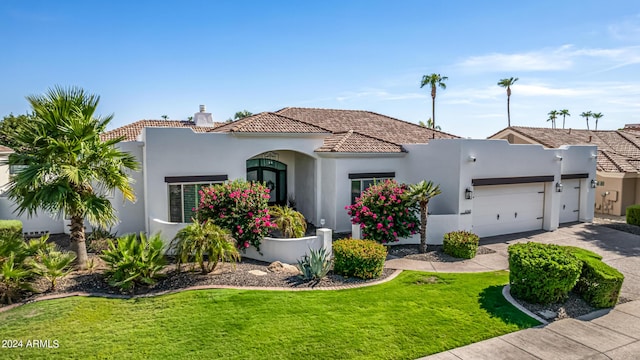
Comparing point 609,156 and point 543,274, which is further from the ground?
point 609,156

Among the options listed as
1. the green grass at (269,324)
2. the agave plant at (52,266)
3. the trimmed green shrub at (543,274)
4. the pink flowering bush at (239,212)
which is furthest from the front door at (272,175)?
the trimmed green shrub at (543,274)

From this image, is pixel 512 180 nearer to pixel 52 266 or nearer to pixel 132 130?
pixel 52 266

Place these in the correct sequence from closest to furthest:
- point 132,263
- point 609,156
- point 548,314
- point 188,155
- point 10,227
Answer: point 548,314 < point 132,263 < point 10,227 < point 188,155 < point 609,156

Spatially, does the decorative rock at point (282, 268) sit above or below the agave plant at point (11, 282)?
below

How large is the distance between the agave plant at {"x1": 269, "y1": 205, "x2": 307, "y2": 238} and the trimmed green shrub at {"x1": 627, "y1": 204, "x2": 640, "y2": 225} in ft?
64.5

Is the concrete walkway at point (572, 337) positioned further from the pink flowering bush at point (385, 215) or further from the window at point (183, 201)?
the window at point (183, 201)

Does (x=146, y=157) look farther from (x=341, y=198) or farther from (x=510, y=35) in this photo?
(x=510, y=35)

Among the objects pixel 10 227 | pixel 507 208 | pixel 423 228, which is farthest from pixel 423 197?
pixel 10 227

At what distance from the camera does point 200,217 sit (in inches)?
592

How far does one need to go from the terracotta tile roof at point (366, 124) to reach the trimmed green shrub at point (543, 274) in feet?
45.0

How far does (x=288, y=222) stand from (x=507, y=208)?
12.0m

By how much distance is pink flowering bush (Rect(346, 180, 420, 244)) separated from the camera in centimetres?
1617

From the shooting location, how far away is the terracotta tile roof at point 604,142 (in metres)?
27.9

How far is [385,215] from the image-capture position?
16.3 meters
